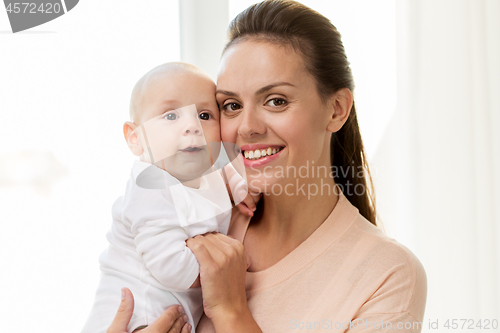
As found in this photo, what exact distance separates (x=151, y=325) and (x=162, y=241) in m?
0.22

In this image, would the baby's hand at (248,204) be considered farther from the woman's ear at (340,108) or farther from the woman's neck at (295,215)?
the woman's ear at (340,108)

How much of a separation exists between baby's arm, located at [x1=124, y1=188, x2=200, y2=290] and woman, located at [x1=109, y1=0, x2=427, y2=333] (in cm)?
4

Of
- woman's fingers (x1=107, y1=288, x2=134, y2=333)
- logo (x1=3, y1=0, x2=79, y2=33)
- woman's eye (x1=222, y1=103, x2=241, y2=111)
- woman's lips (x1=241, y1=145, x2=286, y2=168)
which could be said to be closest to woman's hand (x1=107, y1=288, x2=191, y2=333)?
woman's fingers (x1=107, y1=288, x2=134, y2=333)

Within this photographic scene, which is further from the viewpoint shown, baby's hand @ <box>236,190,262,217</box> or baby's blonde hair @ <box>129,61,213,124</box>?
baby's hand @ <box>236,190,262,217</box>

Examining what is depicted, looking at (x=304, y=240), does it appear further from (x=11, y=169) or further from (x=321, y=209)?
(x=11, y=169)

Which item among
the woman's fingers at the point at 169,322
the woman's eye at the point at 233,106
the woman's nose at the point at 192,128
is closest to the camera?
the woman's fingers at the point at 169,322

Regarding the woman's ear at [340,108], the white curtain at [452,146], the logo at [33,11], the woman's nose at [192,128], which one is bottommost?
the white curtain at [452,146]

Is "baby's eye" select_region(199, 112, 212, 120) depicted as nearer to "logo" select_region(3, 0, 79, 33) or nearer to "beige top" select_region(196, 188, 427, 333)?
"beige top" select_region(196, 188, 427, 333)

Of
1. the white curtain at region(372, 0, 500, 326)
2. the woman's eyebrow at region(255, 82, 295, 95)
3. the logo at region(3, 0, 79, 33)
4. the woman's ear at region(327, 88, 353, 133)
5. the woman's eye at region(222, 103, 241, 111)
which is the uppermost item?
the logo at region(3, 0, 79, 33)

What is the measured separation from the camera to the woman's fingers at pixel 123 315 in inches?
44.1

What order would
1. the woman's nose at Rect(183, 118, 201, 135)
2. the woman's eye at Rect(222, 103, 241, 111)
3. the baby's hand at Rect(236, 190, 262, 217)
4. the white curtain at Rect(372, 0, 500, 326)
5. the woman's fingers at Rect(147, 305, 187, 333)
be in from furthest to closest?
the white curtain at Rect(372, 0, 500, 326), the baby's hand at Rect(236, 190, 262, 217), the woman's eye at Rect(222, 103, 241, 111), the woman's nose at Rect(183, 118, 201, 135), the woman's fingers at Rect(147, 305, 187, 333)

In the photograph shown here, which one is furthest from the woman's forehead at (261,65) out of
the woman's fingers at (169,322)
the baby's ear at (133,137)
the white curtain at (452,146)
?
the white curtain at (452,146)

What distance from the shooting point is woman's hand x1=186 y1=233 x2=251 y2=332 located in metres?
1.17

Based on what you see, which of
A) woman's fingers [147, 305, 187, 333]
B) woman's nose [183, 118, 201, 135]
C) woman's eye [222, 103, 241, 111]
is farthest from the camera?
woman's eye [222, 103, 241, 111]
